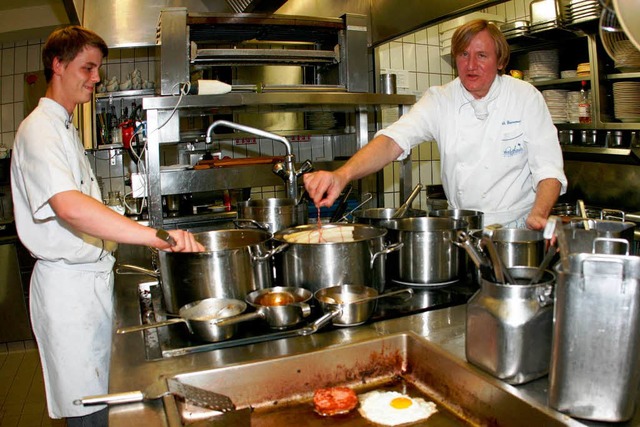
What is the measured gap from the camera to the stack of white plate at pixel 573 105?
395cm

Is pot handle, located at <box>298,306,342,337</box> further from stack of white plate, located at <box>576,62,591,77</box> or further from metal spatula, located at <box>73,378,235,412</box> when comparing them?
stack of white plate, located at <box>576,62,591,77</box>

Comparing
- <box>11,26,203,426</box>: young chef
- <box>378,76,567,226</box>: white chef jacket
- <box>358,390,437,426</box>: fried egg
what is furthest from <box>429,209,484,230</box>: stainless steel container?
<box>11,26,203,426</box>: young chef

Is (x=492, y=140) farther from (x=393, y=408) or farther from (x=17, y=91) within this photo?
(x=17, y=91)

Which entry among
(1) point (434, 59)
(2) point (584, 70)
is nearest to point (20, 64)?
(1) point (434, 59)

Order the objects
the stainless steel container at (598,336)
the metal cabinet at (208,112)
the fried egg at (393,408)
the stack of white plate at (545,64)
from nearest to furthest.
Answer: the stainless steel container at (598,336) → the fried egg at (393,408) → the metal cabinet at (208,112) → the stack of white plate at (545,64)

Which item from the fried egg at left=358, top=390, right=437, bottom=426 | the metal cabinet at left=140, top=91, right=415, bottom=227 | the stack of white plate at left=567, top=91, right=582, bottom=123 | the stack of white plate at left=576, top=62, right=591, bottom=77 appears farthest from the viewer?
the stack of white plate at left=567, top=91, right=582, bottom=123

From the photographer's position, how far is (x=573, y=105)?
13.1 ft

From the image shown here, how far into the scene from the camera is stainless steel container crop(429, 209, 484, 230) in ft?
6.26

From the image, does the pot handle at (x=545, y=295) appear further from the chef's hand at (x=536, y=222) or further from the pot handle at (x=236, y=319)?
the chef's hand at (x=536, y=222)

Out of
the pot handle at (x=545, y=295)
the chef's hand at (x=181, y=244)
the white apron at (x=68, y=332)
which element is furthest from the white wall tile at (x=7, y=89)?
the pot handle at (x=545, y=295)

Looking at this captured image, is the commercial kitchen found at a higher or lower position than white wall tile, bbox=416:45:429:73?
lower

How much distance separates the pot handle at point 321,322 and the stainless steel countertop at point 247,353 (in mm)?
18

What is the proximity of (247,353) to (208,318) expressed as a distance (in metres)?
0.16

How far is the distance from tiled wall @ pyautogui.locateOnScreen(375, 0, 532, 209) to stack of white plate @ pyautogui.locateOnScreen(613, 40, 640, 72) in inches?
52.1
